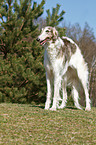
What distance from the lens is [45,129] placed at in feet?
14.7

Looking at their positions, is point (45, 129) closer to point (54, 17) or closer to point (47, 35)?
point (47, 35)

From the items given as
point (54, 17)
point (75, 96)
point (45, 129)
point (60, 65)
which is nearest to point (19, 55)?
point (54, 17)

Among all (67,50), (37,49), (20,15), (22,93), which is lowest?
(22,93)

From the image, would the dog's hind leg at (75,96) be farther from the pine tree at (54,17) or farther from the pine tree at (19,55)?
the pine tree at (54,17)

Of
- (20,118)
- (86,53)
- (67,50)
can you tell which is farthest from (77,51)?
(86,53)

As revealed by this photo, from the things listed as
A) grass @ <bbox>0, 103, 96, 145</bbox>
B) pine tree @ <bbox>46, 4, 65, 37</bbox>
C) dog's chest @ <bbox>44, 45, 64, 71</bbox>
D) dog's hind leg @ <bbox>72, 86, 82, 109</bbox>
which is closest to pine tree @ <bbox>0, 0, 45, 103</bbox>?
pine tree @ <bbox>46, 4, 65, 37</bbox>

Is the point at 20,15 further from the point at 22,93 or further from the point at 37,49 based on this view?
the point at 22,93

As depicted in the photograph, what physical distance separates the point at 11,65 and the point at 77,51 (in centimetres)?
427

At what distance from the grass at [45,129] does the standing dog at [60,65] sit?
0.97m

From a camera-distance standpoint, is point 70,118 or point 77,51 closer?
point 70,118

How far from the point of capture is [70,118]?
5.61m

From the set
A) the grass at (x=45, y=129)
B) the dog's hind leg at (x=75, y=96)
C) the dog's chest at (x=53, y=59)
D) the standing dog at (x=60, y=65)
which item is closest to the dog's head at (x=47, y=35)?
the standing dog at (x=60, y=65)

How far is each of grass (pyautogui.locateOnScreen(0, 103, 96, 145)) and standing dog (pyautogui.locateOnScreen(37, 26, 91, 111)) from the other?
0.97m

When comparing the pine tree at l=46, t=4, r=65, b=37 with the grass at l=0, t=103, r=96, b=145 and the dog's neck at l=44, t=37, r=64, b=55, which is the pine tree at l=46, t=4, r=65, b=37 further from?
the grass at l=0, t=103, r=96, b=145
